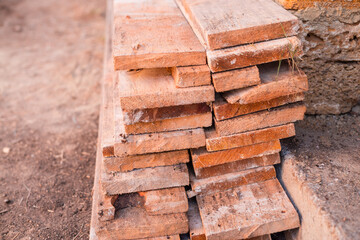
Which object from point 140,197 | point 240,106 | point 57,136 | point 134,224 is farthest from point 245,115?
point 57,136

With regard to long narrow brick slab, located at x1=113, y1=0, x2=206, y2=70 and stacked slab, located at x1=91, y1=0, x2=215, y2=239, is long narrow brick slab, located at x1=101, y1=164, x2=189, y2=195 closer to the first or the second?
stacked slab, located at x1=91, y1=0, x2=215, y2=239

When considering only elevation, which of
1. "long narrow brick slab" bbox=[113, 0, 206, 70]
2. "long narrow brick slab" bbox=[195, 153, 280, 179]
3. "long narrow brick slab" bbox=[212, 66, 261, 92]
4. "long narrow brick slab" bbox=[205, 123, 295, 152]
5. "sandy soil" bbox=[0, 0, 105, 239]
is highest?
"long narrow brick slab" bbox=[113, 0, 206, 70]

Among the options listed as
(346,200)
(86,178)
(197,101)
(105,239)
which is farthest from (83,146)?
(346,200)

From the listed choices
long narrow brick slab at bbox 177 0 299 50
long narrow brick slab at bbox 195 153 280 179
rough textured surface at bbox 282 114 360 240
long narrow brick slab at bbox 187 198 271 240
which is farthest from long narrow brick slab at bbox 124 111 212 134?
rough textured surface at bbox 282 114 360 240

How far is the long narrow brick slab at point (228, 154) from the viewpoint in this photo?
2443 millimetres

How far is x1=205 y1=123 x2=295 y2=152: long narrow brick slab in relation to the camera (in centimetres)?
238

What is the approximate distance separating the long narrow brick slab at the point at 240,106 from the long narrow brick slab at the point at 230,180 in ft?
1.52

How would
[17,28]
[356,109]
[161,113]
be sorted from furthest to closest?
[17,28] < [356,109] < [161,113]

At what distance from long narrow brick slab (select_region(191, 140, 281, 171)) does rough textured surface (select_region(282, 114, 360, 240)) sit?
0.24m

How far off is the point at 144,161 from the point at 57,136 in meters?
2.04

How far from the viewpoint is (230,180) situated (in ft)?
8.39

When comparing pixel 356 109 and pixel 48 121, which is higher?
pixel 356 109

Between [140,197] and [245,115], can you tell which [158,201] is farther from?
[245,115]

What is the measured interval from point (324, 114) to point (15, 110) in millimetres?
3618
